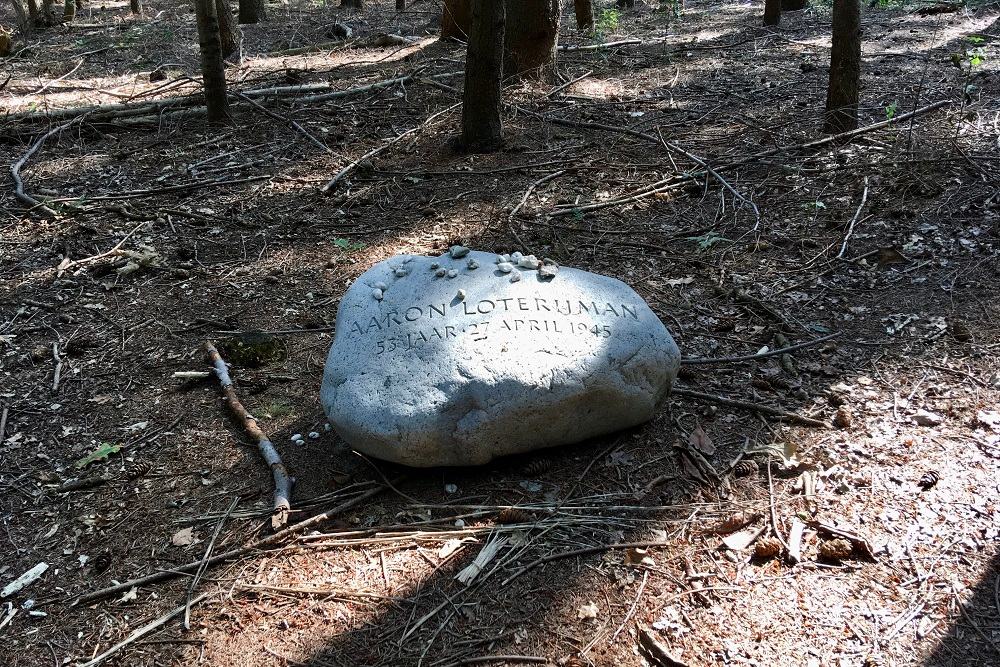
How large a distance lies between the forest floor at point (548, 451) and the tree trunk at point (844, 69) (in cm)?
23

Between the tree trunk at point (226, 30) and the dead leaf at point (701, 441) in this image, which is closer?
the dead leaf at point (701, 441)

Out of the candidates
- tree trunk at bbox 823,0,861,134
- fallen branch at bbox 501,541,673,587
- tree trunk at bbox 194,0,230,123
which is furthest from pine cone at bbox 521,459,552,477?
tree trunk at bbox 194,0,230,123

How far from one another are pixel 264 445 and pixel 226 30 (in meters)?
8.75

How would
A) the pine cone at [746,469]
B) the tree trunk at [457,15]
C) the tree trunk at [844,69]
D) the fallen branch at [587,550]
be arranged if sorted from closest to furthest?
the fallen branch at [587,550]
the pine cone at [746,469]
the tree trunk at [844,69]
the tree trunk at [457,15]

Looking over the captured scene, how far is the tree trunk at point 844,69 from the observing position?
6016 mm

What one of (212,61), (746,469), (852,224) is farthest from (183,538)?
(212,61)

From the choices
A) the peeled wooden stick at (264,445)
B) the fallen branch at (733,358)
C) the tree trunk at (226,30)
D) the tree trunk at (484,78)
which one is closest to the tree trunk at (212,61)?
the tree trunk at (484,78)

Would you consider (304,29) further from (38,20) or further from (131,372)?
(131,372)

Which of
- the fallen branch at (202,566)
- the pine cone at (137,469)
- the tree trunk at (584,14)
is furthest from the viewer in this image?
the tree trunk at (584,14)

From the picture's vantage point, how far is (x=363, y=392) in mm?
3283

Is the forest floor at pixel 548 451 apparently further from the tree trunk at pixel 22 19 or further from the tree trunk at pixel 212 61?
the tree trunk at pixel 22 19

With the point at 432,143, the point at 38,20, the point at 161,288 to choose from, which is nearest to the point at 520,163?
the point at 432,143

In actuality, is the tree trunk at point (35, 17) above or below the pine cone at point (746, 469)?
above

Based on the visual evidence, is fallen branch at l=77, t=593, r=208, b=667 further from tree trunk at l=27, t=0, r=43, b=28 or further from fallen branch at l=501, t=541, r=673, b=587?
tree trunk at l=27, t=0, r=43, b=28
